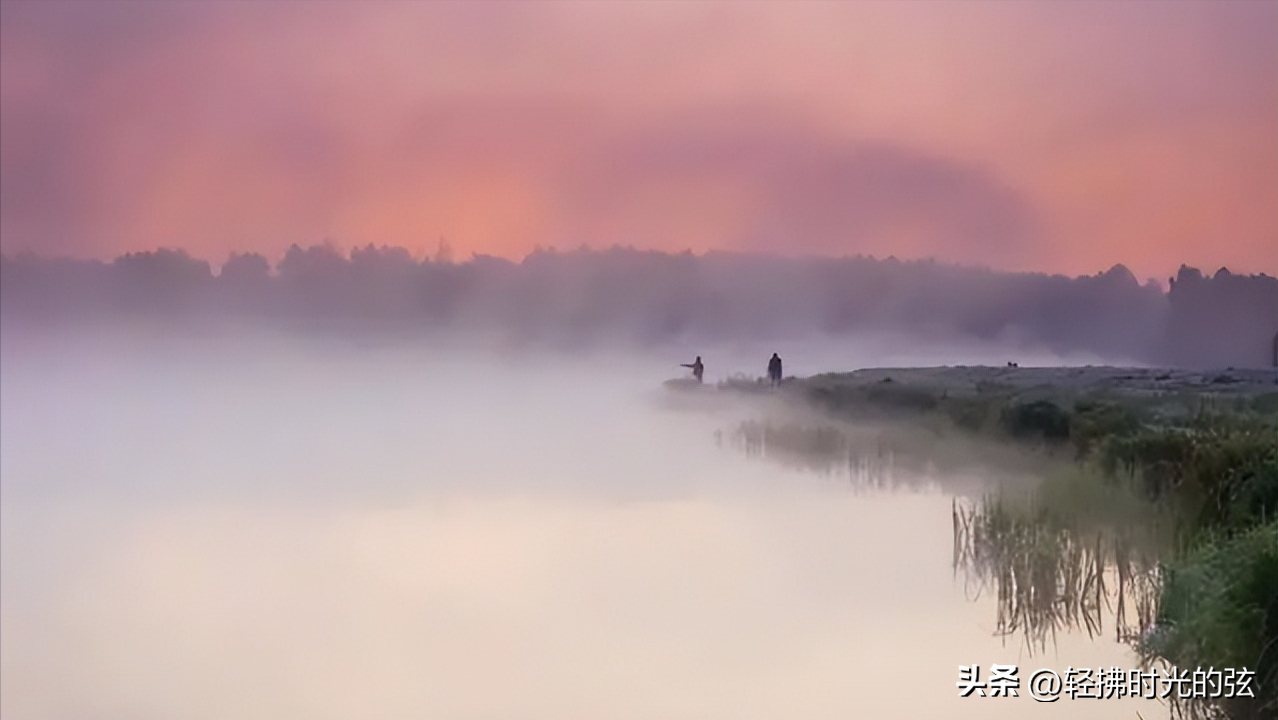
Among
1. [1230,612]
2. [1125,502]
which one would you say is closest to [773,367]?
[1125,502]

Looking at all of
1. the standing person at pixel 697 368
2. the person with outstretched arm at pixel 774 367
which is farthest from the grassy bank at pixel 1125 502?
the standing person at pixel 697 368

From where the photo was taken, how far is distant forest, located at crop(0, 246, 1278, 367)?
182cm

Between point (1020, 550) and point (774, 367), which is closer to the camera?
point (1020, 550)

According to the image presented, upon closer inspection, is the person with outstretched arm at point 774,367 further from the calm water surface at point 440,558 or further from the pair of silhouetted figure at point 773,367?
the calm water surface at point 440,558

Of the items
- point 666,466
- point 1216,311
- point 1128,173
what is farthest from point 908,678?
point 1128,173

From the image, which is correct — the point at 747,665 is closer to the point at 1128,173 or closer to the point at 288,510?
the point at 288,510

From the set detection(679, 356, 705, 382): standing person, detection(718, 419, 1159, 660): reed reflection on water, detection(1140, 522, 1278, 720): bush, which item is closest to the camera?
detection(1140, 522, 1278, 720): bush

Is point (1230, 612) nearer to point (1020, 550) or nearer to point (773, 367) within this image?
point (1020, 550)

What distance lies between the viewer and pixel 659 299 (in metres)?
1.95

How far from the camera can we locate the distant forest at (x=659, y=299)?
1.82 m

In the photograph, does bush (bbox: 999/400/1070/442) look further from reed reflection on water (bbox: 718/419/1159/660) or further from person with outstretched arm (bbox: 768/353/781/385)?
person with outstretched arm (bbox: 768/353/781/385)

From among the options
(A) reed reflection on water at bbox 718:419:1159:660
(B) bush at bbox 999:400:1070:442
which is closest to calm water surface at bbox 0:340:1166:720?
(A) reed reflection on water at bbox 718:419:1159:660

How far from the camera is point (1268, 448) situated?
173 centimetres

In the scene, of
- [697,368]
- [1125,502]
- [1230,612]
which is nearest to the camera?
[1230,612]
